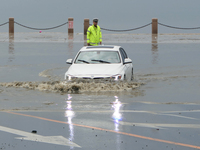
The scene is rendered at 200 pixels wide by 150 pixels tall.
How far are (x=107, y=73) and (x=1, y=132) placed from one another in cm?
571

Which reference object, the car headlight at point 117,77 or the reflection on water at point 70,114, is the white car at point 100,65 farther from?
the reflection on water at point 70,114

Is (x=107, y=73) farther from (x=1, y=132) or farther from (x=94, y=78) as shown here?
(x=1, y=132)

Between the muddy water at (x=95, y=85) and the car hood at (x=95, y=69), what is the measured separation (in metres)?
0.29

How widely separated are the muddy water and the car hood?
29 cm

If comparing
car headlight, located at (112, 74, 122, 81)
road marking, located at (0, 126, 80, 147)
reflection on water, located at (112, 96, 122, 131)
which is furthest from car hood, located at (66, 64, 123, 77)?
road marking, located at (0, 126, 80, 147)

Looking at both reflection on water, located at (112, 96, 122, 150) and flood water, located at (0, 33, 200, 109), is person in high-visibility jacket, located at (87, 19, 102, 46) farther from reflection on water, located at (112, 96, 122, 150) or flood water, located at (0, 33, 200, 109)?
reflection on water, located at (112, 96, 122, 150)

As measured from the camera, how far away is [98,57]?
14359mm

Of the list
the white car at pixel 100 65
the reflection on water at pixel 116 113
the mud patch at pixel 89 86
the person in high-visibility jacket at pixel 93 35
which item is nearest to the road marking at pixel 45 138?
the reflection on water at pixel 116 113

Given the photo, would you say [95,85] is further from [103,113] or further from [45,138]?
[45,138]

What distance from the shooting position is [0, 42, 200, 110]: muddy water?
1159 centimetres

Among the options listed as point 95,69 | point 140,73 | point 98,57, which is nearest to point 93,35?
point 140,73

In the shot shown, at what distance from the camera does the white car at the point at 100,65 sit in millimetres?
13141

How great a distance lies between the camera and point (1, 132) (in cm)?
784

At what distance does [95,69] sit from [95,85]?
1.83ft
